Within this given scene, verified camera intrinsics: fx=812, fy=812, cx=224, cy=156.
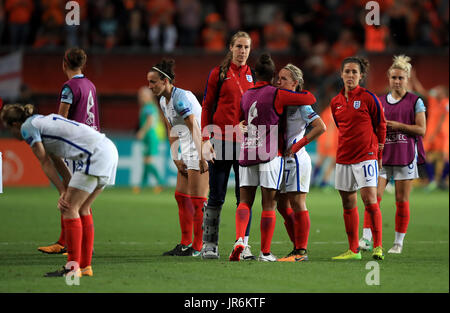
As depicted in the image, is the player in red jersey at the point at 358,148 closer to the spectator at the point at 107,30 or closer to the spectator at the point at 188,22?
the spectator at the point at 107,30

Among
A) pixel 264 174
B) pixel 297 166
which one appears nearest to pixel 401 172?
pixel 297 166

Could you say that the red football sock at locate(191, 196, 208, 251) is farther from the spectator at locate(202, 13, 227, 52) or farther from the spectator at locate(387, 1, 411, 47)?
the spectator at locate(387, 1, 411, 47)

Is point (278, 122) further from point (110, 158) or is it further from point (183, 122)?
point (110, 158)

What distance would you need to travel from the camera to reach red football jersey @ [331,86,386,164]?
8.27 meters

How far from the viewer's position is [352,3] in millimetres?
22906

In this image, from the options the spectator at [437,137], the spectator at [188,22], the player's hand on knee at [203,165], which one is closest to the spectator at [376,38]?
the spectator at [437,137]

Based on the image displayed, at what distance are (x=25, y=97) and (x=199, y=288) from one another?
12.0 m

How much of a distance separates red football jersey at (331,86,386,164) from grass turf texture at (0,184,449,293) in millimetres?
1107

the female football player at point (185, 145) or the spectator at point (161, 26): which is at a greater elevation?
the spectator at point (161, 26)

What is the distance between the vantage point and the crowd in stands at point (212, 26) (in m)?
20.0

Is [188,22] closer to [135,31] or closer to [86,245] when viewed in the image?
[135,31]

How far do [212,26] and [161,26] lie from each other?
1.36 meters

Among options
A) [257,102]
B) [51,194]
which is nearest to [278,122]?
[257,102]

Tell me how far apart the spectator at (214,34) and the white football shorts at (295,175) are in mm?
12955
